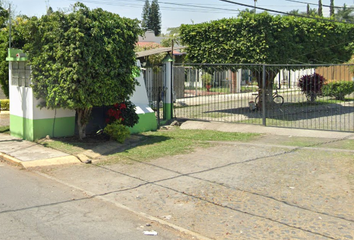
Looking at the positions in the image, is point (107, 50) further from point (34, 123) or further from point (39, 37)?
point (34, 123)

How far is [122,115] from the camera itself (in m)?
12.5

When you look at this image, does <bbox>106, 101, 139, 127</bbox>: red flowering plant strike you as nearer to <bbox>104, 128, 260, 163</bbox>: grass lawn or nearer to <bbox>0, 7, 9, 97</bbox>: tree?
<bbox>104, 128, 260, 163</bbox>: grass lawn

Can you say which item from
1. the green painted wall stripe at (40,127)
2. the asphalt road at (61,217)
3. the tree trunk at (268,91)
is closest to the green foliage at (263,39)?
the tree trunk at (268,91)

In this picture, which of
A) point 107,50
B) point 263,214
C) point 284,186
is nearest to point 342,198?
point 284,186

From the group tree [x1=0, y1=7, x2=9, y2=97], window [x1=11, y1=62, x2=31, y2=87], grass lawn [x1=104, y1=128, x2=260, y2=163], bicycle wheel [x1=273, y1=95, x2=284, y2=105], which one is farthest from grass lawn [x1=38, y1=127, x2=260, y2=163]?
bicycle wheel [x1=273, y1=95, x2=284, y2=105]

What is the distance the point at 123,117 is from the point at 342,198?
7180mm

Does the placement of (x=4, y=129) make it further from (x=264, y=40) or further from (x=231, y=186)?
(x=264, y=40)

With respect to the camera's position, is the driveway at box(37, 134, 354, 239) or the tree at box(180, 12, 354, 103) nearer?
the driveway at box(37, 134, 354, 239)

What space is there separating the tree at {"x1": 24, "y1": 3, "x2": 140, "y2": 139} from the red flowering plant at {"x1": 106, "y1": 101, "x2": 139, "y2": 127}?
0.80 m

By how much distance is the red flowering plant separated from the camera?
12438 millimetres

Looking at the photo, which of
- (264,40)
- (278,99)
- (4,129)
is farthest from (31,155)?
(278,99)

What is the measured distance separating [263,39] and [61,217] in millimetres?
13850

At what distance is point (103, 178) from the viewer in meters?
8.75

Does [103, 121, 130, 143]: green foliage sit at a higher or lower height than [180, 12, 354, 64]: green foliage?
lower
